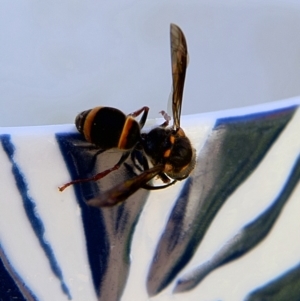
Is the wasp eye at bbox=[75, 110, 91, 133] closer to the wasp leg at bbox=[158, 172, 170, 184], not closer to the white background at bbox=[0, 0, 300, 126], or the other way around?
the wasp leg at bbox=[158, 172, 170, 184]

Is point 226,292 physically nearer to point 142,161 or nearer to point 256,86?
point 142,161

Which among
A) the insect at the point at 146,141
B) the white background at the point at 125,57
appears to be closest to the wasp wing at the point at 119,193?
the insect at the point at 146,141

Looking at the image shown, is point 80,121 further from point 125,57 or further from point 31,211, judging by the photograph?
point 125,57

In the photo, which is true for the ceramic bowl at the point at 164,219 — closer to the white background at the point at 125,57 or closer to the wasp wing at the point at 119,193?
the wasp wing at the point at 119,193

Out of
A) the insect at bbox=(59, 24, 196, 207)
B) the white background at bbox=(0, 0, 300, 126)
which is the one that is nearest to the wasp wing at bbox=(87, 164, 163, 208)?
the insect at bbox=(59, 24, 196, 207)

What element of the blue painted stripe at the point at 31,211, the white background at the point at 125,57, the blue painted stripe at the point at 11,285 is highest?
the blue painted stripe at the point at 31,211

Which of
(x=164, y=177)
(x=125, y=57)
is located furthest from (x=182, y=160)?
(x=125, y=57)

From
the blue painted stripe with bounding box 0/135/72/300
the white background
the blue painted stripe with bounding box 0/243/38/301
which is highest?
the blue painted stripe with bounding box 0/135/72/300
